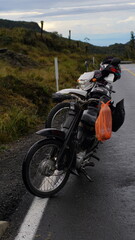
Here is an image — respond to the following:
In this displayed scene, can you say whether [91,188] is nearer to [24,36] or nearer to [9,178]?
[9,178]

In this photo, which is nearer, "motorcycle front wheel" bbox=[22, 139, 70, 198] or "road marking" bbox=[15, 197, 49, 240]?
"road marking" bbox=[15, 197, 49, 240]

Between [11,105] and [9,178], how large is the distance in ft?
17.4

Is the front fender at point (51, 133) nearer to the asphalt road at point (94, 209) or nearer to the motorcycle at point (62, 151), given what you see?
the motorcycle at point (62, 151)

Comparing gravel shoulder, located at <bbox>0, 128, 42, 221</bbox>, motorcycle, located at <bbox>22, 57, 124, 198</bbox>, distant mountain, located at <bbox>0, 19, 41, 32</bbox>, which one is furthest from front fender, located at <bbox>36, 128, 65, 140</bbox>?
distant mountain, located at <bbox>0, 19, 41, 32</bbox>

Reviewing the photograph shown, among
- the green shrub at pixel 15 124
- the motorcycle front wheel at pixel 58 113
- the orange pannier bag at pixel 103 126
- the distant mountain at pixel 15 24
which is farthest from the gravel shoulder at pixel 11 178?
the distant mountain at pixel 15 24

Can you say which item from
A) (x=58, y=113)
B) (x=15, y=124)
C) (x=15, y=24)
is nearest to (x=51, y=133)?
(x=58, y=113)

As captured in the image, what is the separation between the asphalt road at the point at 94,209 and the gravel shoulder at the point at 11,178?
4.4 inches

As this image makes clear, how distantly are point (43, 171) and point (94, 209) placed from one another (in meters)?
0.82

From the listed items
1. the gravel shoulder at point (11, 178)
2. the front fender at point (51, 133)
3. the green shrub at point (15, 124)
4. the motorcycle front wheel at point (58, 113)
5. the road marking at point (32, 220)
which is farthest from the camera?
the green shrub at point (15, 124)

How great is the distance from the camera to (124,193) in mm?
5320

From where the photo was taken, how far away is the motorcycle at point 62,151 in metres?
5.12

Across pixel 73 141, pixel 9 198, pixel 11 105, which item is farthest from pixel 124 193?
pixel 11 105

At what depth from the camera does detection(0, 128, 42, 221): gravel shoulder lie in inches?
198

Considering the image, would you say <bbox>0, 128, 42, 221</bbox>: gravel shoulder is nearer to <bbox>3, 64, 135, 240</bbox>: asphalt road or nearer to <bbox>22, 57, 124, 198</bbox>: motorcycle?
<bbox>3, 64, 135, 240</bbox>: asphalt road
